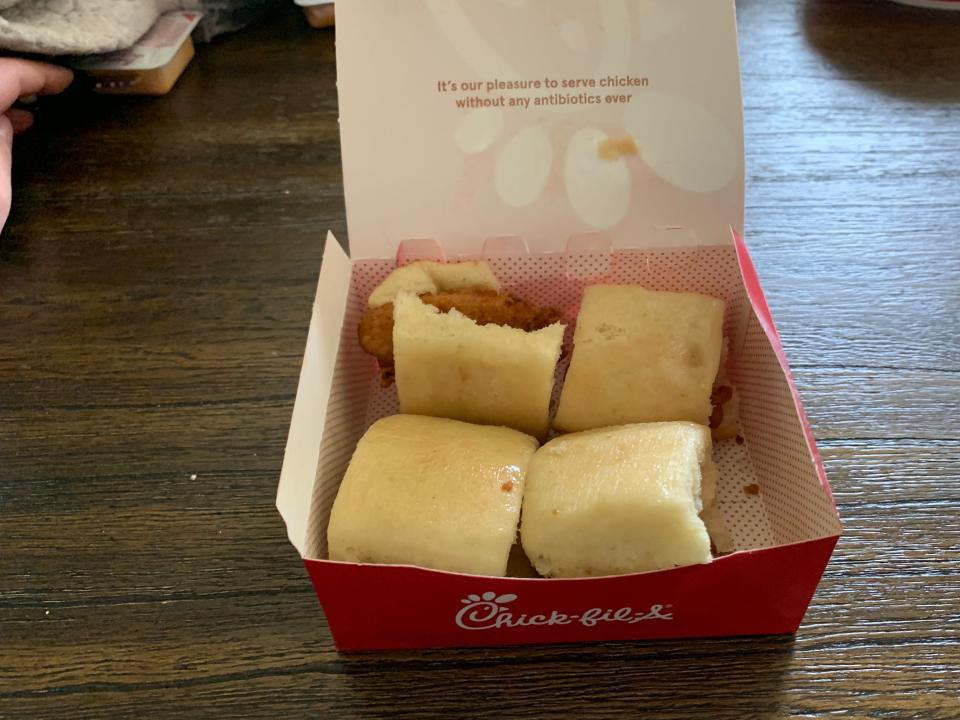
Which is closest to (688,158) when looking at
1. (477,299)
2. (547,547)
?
(477,299)

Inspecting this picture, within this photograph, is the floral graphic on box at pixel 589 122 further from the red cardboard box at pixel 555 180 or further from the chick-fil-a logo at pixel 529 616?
the chick-fil-a logo at pixel 529 616

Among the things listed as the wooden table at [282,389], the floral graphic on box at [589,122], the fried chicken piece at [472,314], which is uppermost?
the floral graphic on box at [589,122]

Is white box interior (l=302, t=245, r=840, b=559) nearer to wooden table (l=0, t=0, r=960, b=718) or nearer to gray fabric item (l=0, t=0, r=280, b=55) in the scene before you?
wooden table (l=0, t=0, r=960, b=718)

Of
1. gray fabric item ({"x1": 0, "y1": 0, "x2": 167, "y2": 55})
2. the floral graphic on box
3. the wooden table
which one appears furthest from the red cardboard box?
gray fabric item ({"x1": 0, "y1": 0, "x2": 167, "y2": 55})

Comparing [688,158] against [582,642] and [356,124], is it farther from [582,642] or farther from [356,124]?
[582,642]

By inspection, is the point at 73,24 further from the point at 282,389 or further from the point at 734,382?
the point at 734,382

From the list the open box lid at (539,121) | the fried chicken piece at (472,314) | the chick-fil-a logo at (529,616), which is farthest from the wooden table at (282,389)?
the open box lid at (539,121)

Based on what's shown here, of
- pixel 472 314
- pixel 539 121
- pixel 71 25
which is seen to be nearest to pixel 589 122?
pixel 539 121
